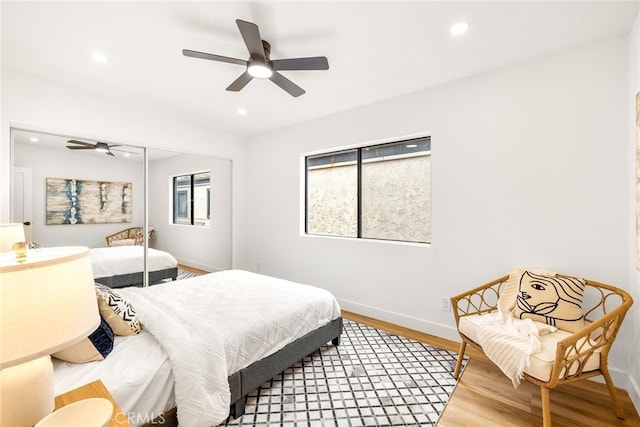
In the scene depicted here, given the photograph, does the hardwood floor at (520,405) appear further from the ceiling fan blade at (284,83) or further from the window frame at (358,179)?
the ceiling fan blade at (284,83)

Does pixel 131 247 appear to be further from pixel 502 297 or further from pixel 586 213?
pixel 586 213

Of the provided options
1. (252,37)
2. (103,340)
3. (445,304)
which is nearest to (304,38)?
(252,37)

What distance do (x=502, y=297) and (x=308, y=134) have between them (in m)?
3.02

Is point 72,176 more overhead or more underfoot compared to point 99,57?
more underfoot

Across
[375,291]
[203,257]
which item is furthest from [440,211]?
[203,257]

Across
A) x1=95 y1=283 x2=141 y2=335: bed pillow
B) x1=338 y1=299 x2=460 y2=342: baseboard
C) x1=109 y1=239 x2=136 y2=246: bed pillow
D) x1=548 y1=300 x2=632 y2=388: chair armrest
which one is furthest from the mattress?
x1=338 y1=299 x2=460 y2=342: baseboard

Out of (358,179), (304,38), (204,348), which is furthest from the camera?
(358,179)

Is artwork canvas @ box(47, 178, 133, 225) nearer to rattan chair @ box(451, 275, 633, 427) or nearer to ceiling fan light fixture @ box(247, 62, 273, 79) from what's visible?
ceiling fan light fixture @ box(247, 62, 273, 79)

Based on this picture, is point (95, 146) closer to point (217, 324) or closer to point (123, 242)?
point (123, 242)

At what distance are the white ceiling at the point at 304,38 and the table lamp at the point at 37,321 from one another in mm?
1812

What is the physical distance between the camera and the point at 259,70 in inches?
83.4

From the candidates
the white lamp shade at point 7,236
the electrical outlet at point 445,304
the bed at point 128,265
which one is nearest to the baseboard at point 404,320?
→ the electrical outlet at point 445,304

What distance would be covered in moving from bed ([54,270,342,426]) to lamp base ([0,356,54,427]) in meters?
0.52

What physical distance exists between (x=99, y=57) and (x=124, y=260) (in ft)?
7.07
